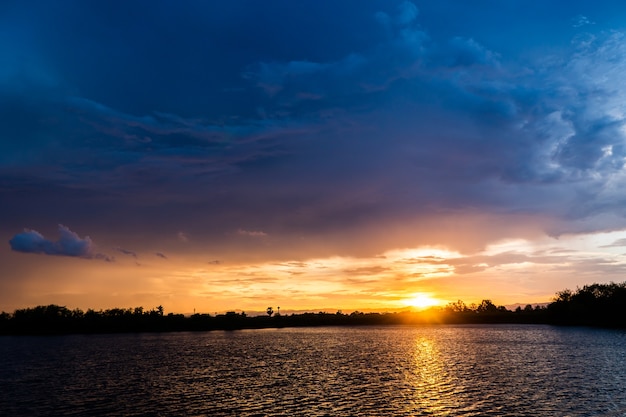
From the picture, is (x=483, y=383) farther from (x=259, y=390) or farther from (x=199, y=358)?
(x=199, y=358)

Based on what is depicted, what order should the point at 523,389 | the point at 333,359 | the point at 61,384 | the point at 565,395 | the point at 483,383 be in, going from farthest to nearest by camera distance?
the point at 333,359 → the point at 61,384 → the point at 483,383 → the point at 523,389 → the point at 565,395

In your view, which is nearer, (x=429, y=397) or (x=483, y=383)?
(x=429, y=397)

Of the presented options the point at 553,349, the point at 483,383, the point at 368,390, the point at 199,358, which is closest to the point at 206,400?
the point at 368,390

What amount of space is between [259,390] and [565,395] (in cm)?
4472

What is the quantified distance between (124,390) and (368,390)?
40436mm

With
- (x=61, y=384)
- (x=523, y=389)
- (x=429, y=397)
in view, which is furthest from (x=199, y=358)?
(x=523, y=389)

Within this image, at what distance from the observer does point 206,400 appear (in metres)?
62.8

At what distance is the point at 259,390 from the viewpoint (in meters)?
69.6

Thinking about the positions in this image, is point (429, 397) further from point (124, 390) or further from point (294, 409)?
point (124, 390)

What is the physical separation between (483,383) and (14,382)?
85.8 m

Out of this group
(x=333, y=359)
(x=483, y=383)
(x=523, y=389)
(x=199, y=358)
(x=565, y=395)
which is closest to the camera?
(x=565, y=395)

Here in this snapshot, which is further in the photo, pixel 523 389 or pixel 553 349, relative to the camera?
pixel 553 349

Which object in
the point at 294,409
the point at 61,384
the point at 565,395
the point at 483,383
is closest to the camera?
the point at 294,409

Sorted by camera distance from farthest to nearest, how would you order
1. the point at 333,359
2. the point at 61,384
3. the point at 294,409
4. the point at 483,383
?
1. the point at 333,359
2. the point at 61,384
3. the point at 483,383
4. the point at 294,409
